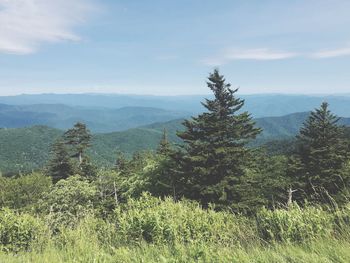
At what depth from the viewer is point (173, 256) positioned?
5.83 metres

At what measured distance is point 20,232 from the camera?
8453 millimetres

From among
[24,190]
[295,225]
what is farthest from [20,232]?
[24,190]

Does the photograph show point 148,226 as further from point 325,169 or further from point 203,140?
point 325,169

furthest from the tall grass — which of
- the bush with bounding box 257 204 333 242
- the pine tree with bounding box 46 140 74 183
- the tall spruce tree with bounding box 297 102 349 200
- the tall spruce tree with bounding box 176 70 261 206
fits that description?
the pine tree with bounding box 46 140 74 183

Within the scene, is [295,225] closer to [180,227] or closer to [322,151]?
[180,227]

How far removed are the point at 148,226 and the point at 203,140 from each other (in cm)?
3076

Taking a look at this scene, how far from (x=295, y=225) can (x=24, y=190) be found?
63.8 metres

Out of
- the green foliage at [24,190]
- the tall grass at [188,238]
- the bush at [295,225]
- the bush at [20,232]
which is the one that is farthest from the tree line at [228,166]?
the bush at [295,225]

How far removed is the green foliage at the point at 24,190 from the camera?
61.7 meters

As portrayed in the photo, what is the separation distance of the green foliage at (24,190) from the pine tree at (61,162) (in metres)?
3.57

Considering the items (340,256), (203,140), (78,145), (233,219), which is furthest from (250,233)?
(78,145)

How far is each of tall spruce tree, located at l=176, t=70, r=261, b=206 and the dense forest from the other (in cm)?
10

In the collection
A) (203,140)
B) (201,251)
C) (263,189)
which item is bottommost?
(263,189)

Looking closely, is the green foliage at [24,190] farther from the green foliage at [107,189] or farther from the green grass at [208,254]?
the green grass at [208,254]
